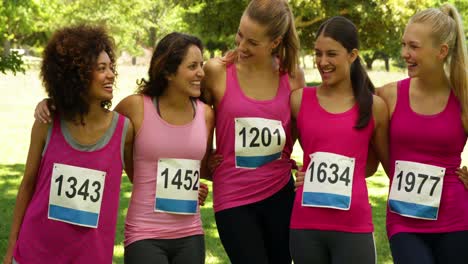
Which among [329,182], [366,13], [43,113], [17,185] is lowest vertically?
[17,185]

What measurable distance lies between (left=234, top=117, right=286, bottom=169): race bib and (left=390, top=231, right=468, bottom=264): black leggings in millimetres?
783

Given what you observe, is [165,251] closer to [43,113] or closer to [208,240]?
[43,113]

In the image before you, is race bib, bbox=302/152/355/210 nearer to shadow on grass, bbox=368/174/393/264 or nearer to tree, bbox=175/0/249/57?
shadow on grass, bbox=368/174/393/264

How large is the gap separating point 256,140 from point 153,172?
58 centimetres

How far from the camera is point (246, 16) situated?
418 centimetres

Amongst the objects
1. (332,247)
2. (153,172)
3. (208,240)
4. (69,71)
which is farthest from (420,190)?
(208,240)

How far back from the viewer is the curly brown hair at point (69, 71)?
3.61 meters

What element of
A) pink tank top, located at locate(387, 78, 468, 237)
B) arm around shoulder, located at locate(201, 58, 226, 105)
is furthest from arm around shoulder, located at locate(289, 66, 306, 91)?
pink tank top, located at locate(387, 78, 468, 237)

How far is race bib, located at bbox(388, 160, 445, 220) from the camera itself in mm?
3895

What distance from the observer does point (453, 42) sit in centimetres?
407

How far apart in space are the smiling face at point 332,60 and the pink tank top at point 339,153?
167mm

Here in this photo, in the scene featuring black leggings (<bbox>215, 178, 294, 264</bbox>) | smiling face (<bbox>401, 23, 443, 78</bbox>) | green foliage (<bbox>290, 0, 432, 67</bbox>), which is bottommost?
green foliage (<bbox>290, 0, 432, 67</bbox>)

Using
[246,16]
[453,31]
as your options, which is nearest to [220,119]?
[246,16]

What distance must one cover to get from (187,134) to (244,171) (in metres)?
0.40
